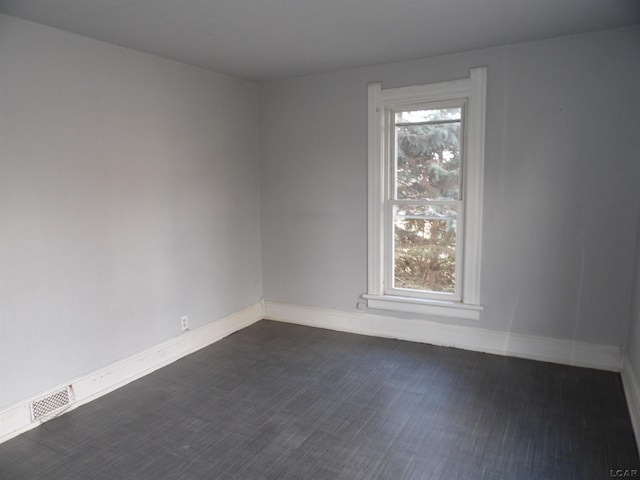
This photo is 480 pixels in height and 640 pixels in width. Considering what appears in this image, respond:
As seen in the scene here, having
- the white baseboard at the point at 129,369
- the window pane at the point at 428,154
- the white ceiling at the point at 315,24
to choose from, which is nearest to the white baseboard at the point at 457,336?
the white baseboard at the point at 129,369

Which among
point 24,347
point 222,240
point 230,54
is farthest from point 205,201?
point 24,347

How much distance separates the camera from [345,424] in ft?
8.66

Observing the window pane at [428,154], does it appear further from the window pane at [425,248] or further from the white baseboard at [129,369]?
the white baseboard at [129,369]

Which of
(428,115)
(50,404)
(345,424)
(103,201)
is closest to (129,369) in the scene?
(50,404)

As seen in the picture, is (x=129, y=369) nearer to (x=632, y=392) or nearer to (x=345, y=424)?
(x=345, y=424)

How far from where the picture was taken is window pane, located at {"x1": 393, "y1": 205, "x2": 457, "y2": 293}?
3768mm

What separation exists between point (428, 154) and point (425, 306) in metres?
1.27

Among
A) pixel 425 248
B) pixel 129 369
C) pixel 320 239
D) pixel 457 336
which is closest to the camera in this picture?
pixel 129 369

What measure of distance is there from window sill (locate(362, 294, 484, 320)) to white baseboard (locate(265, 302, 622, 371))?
0.09 meters

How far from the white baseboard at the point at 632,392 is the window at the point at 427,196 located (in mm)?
1031

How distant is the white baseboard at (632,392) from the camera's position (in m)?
2.43

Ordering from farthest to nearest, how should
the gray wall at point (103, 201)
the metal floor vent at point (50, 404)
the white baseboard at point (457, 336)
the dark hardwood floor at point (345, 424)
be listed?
the white baseboard at point (457, 336), the metal floor vent at point (50, 404), the gray wall at point (103, 201), the dark hardwood floor at point (345, 424)

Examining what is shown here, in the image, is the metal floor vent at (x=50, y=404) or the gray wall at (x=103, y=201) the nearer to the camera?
the gray wall at (x=103, y=201)

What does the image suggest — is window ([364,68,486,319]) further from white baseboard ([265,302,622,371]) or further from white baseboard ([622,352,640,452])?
white baseboard ([622,352,640,452])
